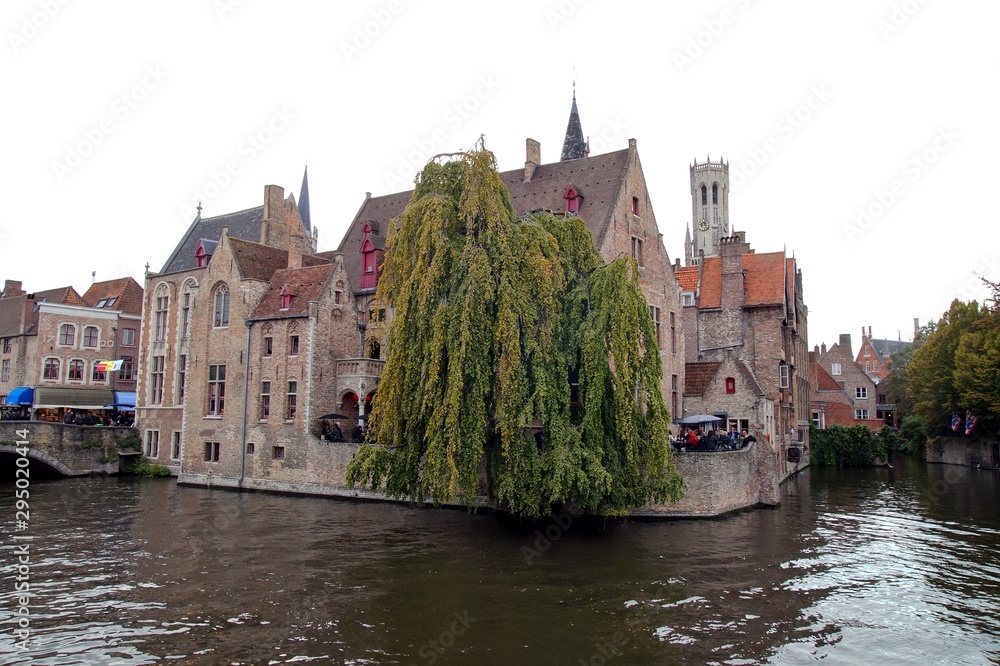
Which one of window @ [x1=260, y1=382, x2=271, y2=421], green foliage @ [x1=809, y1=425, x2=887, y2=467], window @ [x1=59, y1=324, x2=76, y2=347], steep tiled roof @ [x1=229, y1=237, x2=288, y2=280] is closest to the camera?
window @ [x1=260, y1=382, x2=271, y2=421]

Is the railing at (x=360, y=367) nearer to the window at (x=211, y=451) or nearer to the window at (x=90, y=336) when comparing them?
the window at (x=211, y=451)

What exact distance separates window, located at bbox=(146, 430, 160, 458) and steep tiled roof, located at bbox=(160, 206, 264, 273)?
9097 millimetres

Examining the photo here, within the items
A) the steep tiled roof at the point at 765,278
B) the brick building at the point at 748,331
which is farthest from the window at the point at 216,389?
the steep tiled roof at the point at 765,278

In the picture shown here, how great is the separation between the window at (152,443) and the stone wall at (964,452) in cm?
5033

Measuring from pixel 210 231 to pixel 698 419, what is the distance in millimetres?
30019

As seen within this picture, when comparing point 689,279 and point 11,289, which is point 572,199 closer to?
point 689,279

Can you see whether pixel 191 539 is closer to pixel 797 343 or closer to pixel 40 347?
pixel 40 347

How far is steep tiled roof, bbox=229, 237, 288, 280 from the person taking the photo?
34.3m

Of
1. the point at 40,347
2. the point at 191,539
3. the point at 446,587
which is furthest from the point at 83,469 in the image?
the point at 446,587

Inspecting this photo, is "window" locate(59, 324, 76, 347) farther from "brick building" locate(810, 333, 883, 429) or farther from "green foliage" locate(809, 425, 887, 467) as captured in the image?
"brick building" locate(810, 333, 883, 429)

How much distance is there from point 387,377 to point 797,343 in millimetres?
31133

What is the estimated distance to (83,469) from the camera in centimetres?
3669

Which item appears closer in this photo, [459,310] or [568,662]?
[568,662]
